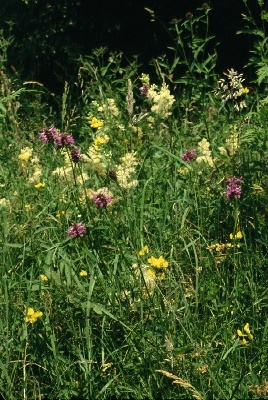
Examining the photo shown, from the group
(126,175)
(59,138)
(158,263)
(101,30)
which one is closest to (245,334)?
(158,263)

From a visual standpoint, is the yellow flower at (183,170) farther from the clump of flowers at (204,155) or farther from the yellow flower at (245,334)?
the yellow flower at (245,334)

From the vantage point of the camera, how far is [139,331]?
2918 millimetres

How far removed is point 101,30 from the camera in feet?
23.0

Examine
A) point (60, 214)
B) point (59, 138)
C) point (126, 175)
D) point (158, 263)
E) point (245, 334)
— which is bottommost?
point (245, 334)

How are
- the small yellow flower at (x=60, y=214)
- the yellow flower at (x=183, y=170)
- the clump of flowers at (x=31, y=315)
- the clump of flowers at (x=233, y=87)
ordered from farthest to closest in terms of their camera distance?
the yellow flower at (x=183, y=170)
the small yellow flower at (x=60, y=214)
the clump of flowers at (x=233, y=87)
the clump of flowers at (x=31, y=315)

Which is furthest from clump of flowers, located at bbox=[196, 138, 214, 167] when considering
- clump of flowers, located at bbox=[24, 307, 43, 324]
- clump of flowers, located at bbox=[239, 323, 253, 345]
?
clump of flowers, located at bbox=[24, 307, 43, 324]

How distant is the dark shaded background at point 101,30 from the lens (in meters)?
6.70

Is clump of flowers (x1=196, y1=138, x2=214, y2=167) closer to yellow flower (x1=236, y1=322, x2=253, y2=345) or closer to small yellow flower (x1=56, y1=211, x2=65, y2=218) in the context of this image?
small yellow flower (x1=56, y1=211, x2=65, y2=218)

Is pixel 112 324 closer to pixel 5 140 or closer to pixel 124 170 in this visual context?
pixel 124 170

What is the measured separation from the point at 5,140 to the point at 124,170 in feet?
7.00

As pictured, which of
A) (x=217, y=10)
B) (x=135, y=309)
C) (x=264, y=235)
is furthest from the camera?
(x=217, y=10)

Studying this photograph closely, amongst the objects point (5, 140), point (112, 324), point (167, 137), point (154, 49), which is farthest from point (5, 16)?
point (112, 324)

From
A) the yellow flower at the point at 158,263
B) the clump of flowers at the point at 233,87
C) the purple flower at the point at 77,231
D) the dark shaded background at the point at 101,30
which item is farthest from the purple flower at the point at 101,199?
the dark shaded background at the point at 101,30

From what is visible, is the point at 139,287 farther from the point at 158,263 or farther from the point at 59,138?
the point at 59,138
